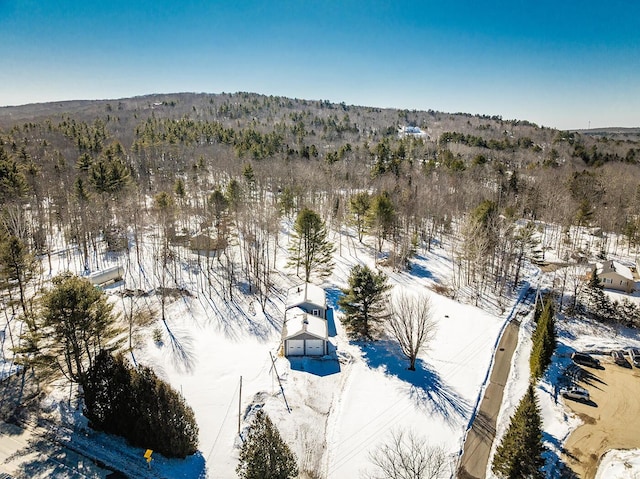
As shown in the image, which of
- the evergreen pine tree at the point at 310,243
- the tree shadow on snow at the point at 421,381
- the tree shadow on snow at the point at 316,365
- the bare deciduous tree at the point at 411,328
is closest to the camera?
the tree shadow on snow at the point at 421,381

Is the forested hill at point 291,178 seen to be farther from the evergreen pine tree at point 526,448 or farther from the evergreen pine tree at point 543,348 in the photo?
the evergreen pine tree at point 526,448

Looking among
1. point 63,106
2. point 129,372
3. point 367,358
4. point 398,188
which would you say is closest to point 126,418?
point 129,372

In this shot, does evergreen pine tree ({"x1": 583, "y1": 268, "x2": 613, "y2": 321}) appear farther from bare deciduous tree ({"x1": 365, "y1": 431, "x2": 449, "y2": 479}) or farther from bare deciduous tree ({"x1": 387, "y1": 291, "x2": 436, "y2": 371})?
bare deciduous tree ({"x1": 365, "y1": 431, "x2": 449, "y2": 479})

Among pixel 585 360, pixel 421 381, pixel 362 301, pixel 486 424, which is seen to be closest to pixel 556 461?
pixel 486 424

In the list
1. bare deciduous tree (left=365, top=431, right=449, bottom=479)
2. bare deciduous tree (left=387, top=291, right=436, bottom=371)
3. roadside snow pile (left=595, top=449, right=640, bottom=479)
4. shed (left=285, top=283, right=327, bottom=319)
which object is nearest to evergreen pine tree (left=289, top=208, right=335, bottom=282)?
shed (left=285, top=283, right=327, bottom=319)

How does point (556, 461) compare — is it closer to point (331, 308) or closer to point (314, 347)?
point (314, 347)

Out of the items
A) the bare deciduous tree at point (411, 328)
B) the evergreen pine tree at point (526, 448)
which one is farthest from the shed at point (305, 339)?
the evergreen pine tree at point (526, 448)

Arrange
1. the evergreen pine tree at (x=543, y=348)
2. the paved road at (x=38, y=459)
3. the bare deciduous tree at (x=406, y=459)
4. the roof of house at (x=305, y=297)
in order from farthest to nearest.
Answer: the roof of house at (x=305, y=297) → the evergreen pine tree at (x=543, y=348) → the paved road at (x=38, y=459) → the bare deciduous tree at (x=406, y=459)
